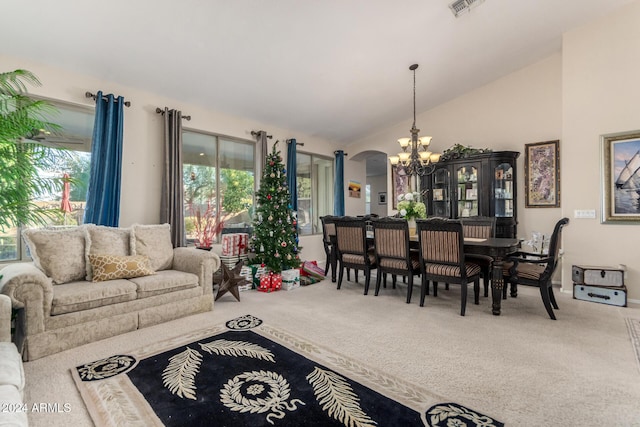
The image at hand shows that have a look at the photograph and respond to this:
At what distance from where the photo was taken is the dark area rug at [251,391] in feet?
5.58

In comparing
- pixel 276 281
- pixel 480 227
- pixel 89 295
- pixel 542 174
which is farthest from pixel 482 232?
pixel 89 295

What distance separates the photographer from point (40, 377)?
2135 millimetres

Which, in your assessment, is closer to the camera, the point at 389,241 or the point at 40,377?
the point at 40,377

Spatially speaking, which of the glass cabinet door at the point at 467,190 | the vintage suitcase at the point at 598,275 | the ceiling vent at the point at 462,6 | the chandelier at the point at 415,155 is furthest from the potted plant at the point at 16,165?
the vintage suitcase at the point at 598,275

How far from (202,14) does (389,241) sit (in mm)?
3324

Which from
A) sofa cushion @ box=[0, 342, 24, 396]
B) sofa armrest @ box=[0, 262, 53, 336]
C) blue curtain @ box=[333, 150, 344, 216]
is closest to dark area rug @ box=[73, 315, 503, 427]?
sofa cushion @ box=[0, 342, 24, 396]

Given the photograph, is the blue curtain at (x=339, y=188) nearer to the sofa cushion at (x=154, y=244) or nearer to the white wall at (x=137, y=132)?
the white wall at (x=137, y=132)

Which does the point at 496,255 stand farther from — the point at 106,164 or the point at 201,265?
the point at 106,164

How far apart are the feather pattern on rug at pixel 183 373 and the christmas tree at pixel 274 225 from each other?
2361 mm

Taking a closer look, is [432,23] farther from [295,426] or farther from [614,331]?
[295,426]

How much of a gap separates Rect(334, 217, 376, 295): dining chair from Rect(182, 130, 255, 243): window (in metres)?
1.94

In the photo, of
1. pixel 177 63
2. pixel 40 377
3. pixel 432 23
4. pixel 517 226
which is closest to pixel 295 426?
pixel 40 377

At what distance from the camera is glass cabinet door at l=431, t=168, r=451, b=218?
5.63 meters

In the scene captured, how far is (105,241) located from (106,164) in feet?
3.36
